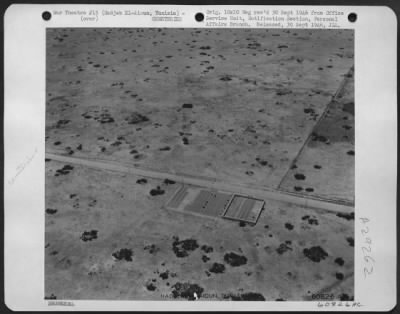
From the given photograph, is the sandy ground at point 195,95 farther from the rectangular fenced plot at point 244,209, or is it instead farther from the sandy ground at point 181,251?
the sandy ground at point 181,251

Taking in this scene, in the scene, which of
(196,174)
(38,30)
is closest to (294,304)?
(196,174)

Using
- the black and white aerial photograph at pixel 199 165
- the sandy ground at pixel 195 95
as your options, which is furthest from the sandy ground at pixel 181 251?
the sandy ground at pixel 195 95

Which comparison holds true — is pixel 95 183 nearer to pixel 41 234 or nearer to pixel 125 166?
pixel 125 166

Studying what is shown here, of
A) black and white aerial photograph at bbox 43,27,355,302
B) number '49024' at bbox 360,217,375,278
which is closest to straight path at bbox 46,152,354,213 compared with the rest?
black and white aerial photograph at bbox 43,27,355,302

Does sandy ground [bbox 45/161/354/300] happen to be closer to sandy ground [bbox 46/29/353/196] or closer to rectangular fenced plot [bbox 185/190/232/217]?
rectangular fenced plot [bbox 185/190/232/217]

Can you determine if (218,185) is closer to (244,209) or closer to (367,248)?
(244,209)
